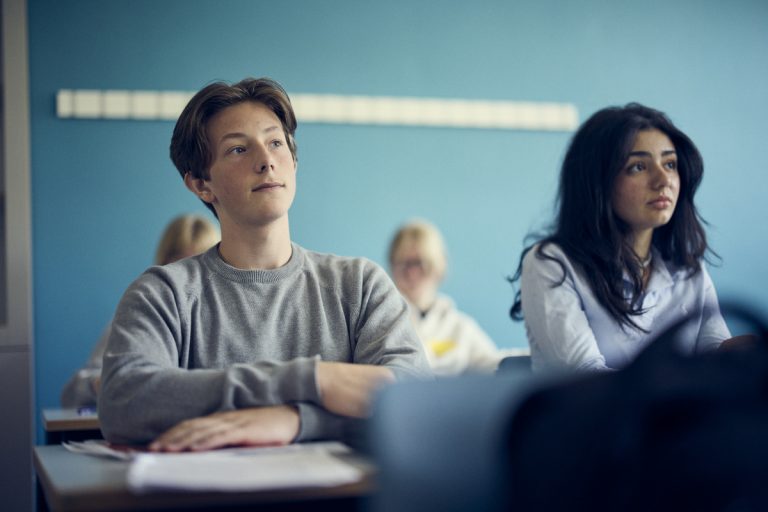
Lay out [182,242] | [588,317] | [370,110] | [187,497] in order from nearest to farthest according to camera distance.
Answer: [187,497] → [588,317] → [182,242] → [370,110]

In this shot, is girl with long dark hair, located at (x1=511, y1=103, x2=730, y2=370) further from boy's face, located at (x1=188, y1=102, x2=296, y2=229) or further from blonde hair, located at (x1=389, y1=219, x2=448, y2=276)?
blonde hair, located at (x1=389, y1=219, x2=448, y2=276)

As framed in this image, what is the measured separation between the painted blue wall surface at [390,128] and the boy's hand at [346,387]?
296 cm

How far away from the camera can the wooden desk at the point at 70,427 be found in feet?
6.69

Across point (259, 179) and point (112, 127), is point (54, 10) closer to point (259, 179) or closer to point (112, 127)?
point (112, 127)

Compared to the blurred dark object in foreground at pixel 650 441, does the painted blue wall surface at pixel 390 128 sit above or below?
above

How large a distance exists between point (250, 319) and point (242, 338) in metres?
0.04

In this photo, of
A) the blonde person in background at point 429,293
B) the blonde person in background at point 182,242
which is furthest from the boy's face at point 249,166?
the blonde person in background at point 429,293

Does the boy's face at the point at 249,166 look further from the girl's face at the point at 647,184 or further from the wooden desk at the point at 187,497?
the girl's face at the point at 647,184

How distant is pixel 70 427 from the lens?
2039 mm

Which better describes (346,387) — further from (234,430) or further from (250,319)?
(250,319)

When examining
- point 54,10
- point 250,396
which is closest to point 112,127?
point 54,10

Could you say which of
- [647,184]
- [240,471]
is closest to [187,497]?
[240,471]

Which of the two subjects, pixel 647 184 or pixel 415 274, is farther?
pixel 415 274

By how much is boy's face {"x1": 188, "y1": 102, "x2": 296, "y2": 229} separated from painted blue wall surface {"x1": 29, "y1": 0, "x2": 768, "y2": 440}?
100 inches
